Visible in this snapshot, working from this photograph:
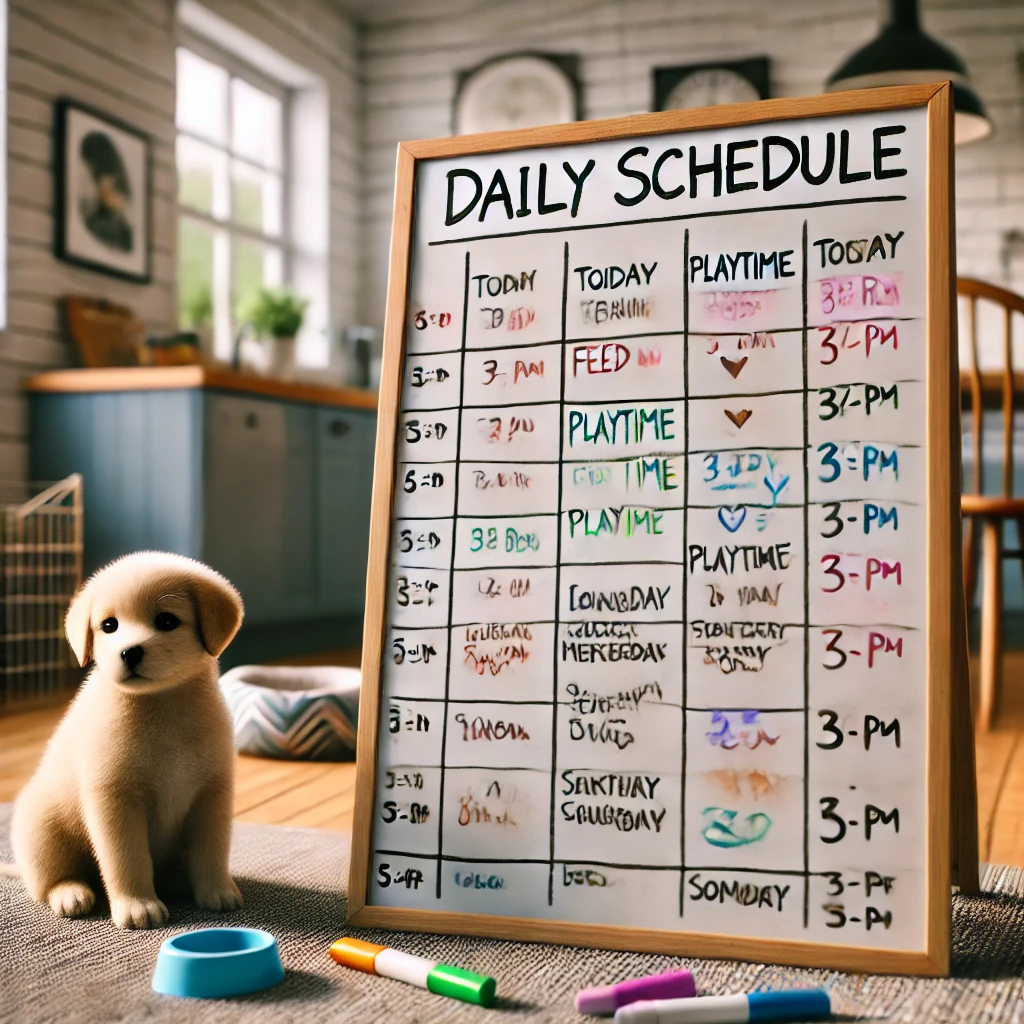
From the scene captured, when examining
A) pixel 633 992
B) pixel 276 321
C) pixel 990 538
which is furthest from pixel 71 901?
pixel 276 321

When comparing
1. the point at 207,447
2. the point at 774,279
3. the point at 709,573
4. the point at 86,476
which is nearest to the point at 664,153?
the point at 774,279

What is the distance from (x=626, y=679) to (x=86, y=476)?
2.59 m

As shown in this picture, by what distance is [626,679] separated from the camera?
128 centimetres

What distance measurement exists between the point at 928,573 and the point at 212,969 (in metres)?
0.81

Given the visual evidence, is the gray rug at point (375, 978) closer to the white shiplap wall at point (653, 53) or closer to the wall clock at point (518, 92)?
the white shiplap wall at point (653, 53)

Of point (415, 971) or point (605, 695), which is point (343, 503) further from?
point (415, 971)

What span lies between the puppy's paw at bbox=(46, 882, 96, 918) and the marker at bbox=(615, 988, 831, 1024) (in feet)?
2.23

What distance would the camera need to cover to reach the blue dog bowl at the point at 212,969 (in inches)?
44.4

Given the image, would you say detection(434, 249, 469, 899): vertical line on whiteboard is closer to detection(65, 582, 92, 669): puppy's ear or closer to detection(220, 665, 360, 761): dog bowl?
detection(65, 582, 92, 669): puppy's ear

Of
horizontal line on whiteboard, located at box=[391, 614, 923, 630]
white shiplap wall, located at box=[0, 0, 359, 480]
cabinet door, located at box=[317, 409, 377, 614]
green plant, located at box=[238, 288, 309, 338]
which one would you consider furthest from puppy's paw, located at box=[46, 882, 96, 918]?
green plant, located at box=[238, 288, 309, 338]

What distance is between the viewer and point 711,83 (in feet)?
16.9

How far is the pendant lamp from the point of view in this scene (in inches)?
145

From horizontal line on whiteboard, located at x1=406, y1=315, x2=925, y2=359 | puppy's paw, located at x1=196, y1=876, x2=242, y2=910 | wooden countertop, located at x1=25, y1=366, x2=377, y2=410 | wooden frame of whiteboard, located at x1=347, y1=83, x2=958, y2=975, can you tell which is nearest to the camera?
wooden frame of whiteboard, located at x1=347, y1=83, x2=958, y2=975

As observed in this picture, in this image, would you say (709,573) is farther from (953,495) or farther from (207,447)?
(207,447)
